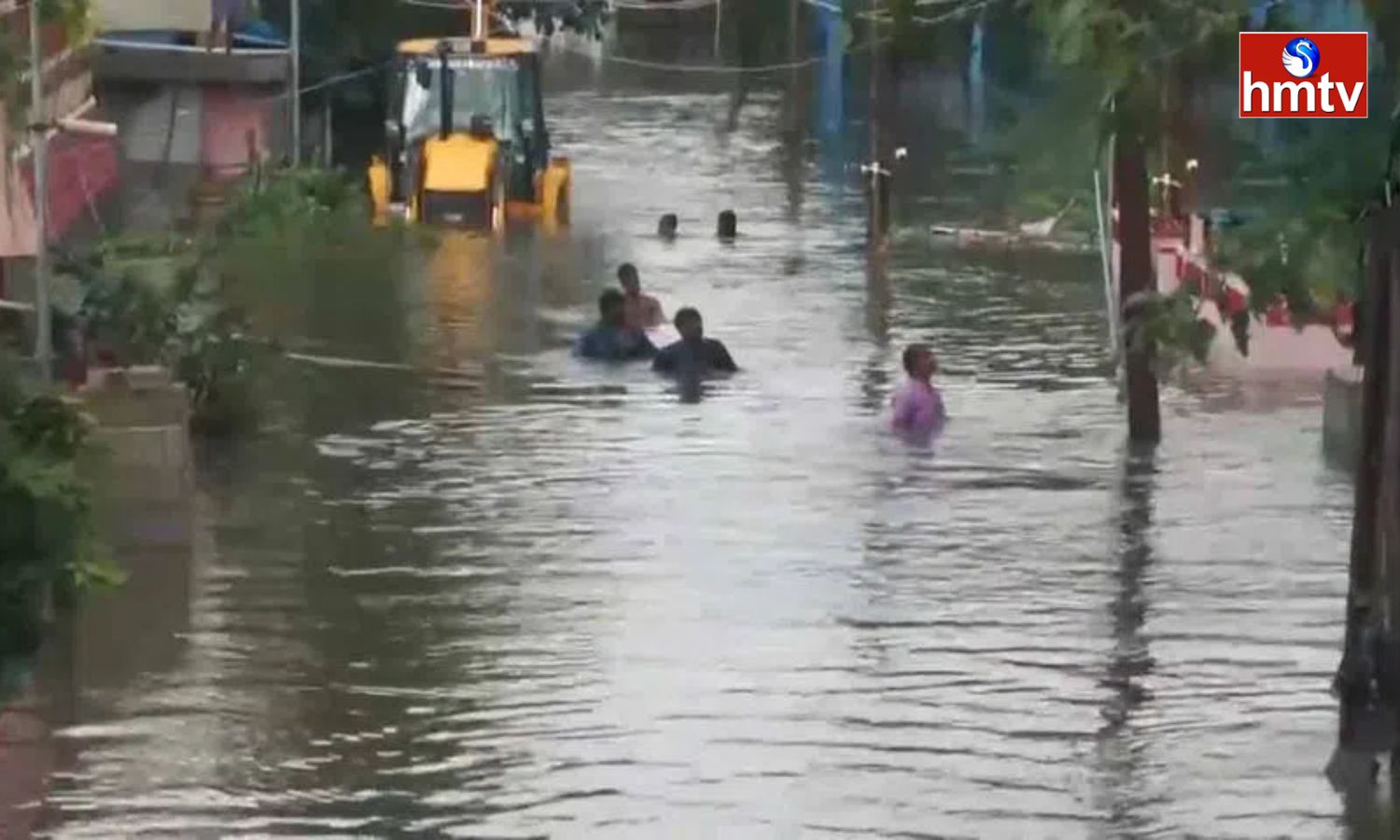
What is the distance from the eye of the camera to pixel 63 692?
1483 cm

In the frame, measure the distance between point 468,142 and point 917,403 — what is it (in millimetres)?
20122

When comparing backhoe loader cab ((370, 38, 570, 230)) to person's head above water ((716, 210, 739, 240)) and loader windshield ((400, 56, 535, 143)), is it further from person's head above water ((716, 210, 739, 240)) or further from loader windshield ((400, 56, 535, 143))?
person's head above water ((716, 210, 739, 240))

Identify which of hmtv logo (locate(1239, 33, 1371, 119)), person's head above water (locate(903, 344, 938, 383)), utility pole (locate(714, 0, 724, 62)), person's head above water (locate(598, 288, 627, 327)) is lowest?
person's head above water (locate(903, 344, 938, 383))

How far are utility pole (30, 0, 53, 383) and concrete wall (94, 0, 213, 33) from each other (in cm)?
2030

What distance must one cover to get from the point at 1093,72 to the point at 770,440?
12271mm

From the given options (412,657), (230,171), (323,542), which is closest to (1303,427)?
(323,542)

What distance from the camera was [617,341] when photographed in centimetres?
2898

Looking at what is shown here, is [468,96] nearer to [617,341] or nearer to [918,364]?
[617,341]

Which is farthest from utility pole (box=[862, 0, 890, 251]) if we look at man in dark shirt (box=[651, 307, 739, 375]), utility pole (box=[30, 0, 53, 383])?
utility pole (box=[30, 0, 53, 383])

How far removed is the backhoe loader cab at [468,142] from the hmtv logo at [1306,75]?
96.7 ft

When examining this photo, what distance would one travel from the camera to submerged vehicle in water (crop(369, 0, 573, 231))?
141 feet

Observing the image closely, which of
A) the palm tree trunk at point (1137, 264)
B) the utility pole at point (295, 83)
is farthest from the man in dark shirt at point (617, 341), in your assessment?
the utility pole at point (295, 83)

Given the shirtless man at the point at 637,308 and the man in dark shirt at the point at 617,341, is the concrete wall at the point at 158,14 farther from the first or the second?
the man in dark shirt at the point at 617,341

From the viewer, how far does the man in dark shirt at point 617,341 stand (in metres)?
29.0
